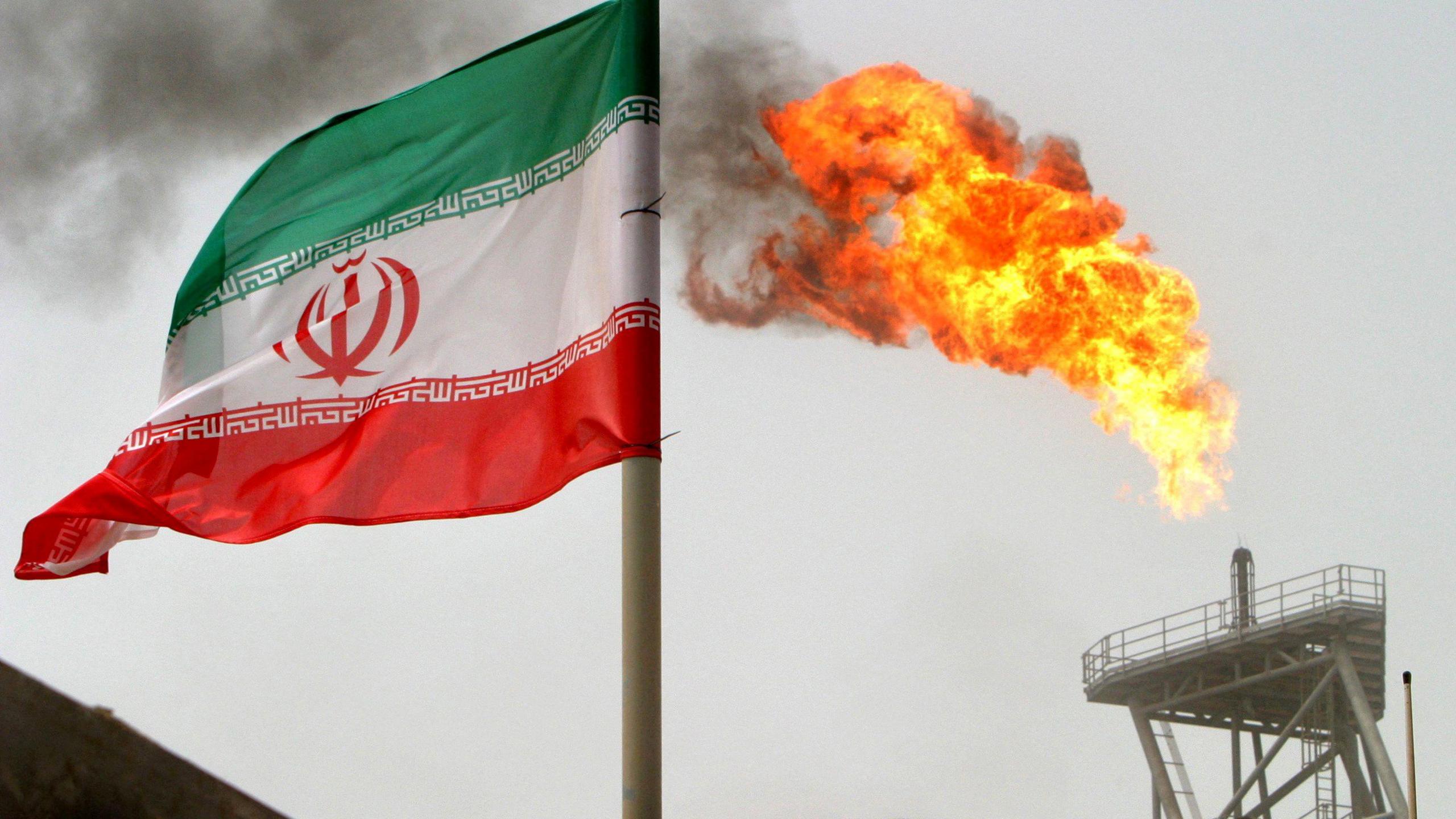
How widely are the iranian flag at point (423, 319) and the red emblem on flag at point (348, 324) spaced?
15mm

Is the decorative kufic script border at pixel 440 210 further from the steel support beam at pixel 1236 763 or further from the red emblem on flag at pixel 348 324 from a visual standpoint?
the steel support beam at pixel 1236 763

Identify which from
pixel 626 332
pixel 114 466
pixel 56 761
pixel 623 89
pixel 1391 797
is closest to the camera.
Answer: pixel 56 761

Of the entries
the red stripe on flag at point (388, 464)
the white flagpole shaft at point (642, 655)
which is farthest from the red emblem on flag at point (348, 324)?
the white flagpole shaft at point (642, 655)

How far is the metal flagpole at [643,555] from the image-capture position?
7344mm

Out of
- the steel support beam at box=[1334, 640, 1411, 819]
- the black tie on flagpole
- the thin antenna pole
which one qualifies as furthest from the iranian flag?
the steel support beam at box=[1334, 640, 1411, 819]

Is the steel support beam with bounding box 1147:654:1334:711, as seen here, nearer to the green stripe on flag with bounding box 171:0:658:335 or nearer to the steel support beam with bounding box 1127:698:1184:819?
the steel support beam with bounding box 1127:698:1184:819

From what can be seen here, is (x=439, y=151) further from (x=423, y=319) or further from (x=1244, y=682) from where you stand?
(x=1244, y=682)

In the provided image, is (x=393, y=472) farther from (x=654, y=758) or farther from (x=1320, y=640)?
(x=1320, y=640)

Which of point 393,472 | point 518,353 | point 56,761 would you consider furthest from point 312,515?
point 56,761

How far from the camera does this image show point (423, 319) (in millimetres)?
9875

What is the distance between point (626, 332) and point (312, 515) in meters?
2.36

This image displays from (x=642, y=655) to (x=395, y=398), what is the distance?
2919 mm

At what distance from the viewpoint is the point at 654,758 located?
736 centimetres

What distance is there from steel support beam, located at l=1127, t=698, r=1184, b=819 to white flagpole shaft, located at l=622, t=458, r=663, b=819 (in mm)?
44046
